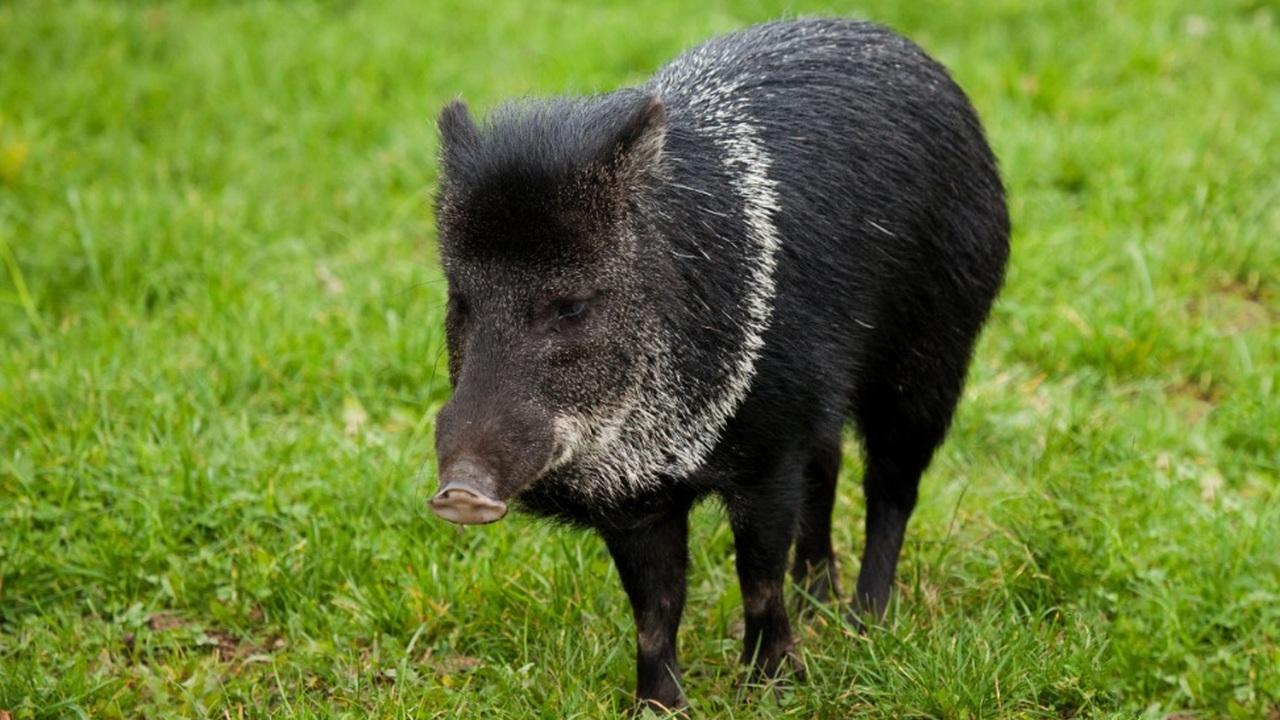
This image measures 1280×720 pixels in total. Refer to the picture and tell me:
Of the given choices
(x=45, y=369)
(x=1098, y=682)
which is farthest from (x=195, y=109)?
(x=1098, y=682)

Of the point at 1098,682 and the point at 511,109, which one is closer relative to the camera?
the point at 511,109

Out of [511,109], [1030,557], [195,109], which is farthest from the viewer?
[195,109]

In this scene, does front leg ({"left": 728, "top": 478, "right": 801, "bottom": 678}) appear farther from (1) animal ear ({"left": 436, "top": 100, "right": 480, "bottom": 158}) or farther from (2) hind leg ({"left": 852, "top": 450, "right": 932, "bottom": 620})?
(1) animal ear ({"left": 436, "top": 100, "right": 480, "bottom": 158})

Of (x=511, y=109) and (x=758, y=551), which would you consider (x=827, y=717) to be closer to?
(x=758, y=551)

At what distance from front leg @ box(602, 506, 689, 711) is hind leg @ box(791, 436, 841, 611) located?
1.81 ft

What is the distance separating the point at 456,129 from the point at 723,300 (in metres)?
0.71

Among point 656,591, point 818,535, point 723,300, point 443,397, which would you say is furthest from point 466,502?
point 443,397

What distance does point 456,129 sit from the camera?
3.41 m

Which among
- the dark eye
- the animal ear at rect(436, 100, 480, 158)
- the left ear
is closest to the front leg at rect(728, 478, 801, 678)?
the dark eye

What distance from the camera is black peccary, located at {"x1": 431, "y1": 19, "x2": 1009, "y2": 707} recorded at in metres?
3.21

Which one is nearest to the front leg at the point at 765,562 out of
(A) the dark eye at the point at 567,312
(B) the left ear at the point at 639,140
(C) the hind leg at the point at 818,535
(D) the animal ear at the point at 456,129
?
(C) the hind leg at the point at 818,535

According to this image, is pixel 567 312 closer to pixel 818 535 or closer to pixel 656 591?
pixel 656 591

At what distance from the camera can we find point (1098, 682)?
3.71 metres

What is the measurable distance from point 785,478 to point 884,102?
3.44ft
